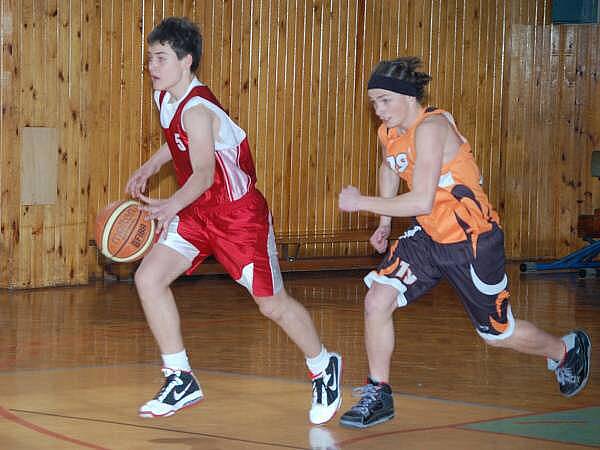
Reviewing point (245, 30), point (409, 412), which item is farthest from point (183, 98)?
point (245, 30)

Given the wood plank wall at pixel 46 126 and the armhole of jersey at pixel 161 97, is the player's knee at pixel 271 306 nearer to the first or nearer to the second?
the armhole of jersey at pixel 161 97

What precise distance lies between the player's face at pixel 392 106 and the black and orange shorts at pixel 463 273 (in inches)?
17.3

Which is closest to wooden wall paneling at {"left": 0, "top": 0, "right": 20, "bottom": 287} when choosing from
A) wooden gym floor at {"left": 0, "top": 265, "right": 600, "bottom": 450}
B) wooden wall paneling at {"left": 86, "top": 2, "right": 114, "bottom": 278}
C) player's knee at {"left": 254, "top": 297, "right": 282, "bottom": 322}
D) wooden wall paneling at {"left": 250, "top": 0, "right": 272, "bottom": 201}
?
wooden gym floor at {"left": 0, "top": 265, "right": 600, "bottom": 450}

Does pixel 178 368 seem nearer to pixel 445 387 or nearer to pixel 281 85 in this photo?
pixel 445 387

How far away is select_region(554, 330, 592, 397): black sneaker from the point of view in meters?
4.75

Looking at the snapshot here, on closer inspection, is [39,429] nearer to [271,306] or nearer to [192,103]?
[271,306]

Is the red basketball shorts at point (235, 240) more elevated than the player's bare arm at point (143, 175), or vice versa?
the player's bare arm at point (143, 175)

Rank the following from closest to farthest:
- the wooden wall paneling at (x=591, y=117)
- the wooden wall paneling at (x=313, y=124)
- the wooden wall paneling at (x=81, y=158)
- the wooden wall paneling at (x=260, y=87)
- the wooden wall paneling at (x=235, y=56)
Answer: the wooden wall paneling at (x=81, y=158) → the wooden wall paneling at (x=235, y=56) → the wooden wall paneling at (x=260, y=87) → the wooden wall paneling at (x=313, y=124) → the wooden wall paneling at (x=591, y=117)

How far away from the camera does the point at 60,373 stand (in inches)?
214

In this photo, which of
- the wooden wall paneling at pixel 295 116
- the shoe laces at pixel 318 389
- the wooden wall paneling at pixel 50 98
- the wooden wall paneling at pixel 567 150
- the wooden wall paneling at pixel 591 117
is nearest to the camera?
the shoe laces at pixel 318 389

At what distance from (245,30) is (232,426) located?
6.07m

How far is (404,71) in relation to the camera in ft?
14.1

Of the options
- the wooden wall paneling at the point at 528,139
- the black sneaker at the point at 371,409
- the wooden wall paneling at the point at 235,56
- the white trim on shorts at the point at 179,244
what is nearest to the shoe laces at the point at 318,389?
the black sneaker at the point at 371,409

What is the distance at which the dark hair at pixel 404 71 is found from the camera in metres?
4.28
